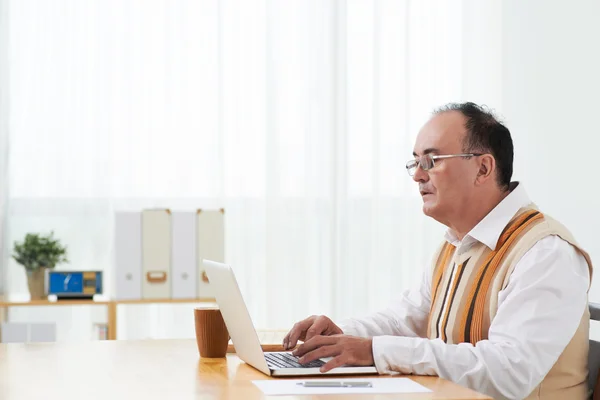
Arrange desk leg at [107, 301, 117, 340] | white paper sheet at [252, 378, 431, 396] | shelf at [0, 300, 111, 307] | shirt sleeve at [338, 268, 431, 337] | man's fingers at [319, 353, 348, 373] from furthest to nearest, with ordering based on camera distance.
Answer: desk leg at [107, 301, 117, 340], shelf at [0, 300, 111, 307], shirt sleeve at [338, 268, 431, 337], man's fingers at [319, 353, 348, 373], white paper sheet at [252, 378, 431, 396]

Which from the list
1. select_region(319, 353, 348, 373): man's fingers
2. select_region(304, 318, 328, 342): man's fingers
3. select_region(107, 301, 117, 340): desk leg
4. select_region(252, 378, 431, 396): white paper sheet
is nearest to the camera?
select_region(252, 378, 431, 396): white paper sheet

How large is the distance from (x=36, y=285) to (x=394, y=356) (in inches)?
88.5

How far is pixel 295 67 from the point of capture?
3908 mm

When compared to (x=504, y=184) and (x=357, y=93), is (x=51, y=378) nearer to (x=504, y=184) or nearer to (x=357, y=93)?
(x=504, y=184)

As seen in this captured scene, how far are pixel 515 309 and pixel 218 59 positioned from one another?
244 centimetres

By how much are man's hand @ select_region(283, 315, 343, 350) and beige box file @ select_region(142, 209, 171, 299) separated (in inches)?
64.0

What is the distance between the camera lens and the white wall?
3350 millimetres

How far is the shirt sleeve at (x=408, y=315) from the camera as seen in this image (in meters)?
2.22

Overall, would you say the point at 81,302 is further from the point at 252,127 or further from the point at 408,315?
the point at 408,315

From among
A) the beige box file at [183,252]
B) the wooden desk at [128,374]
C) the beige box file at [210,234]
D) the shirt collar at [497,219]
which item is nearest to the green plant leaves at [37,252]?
the beige box file at [183,252]

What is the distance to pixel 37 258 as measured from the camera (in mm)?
3479

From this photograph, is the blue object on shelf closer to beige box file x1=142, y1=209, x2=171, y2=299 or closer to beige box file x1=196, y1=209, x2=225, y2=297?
beige box file x1=142, y1=209, x2=171, y2=299

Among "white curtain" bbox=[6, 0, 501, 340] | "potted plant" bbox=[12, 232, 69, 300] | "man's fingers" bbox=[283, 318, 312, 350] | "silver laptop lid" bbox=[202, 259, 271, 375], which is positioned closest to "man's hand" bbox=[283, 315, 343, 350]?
"man's fingers" bbox=[283, 318, 312, 350]

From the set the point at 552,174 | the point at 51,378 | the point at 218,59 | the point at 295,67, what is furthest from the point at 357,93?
the point at 51,378
